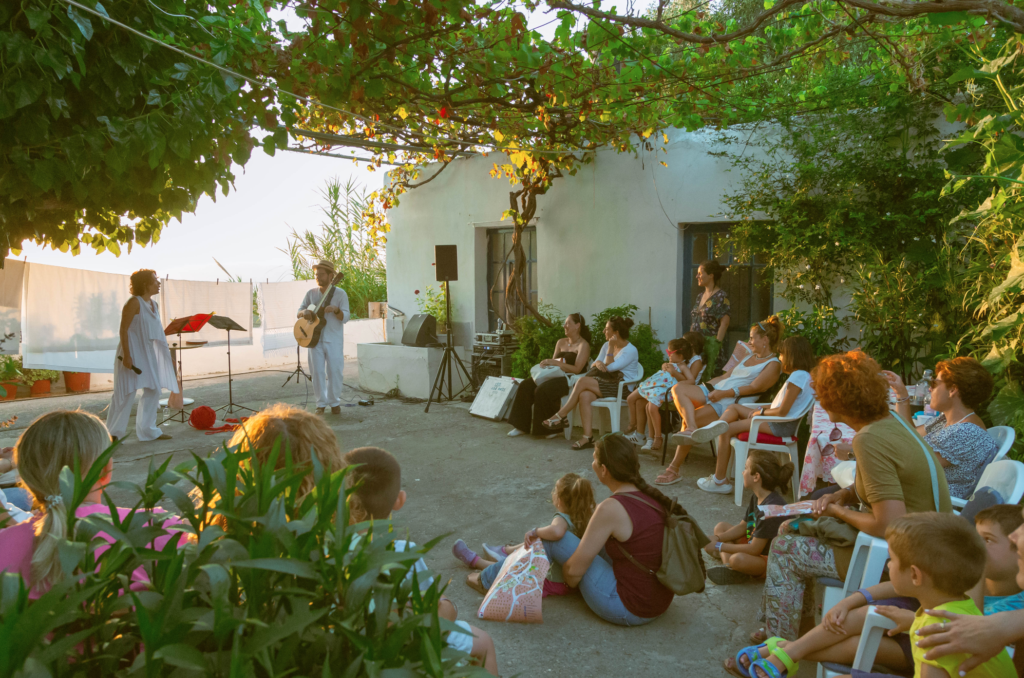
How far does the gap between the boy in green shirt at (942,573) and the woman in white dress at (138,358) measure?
6619 millimetres

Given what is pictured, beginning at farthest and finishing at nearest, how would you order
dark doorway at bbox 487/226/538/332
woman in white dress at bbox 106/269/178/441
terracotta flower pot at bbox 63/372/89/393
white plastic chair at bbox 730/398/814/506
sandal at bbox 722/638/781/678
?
terracotta flower pot at bbox 63/372/89/393, dark doorway at bbox 487/226/538/332, woman in white dress at bbox 106/269/178/441, white plastic chair at bbox 730/398/814/506, sandal at bbox 722/638/781/678

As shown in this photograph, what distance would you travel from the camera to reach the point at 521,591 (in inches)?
131

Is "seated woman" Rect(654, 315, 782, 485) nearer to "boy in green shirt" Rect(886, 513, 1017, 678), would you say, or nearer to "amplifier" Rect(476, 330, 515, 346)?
"amplifier" Rect(476, 330, 515, 346)

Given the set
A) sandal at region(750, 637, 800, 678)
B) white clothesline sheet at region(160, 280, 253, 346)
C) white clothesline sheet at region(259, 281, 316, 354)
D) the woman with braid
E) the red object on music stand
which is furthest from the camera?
white clothesline sheet at region(259, 281, 316, 354)

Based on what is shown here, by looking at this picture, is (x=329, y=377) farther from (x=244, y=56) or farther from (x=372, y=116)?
(x=244, y=56)

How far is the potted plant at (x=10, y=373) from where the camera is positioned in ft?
30.4

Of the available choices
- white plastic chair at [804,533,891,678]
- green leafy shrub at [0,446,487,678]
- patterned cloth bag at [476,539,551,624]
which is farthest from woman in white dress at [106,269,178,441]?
green leafy shrub at [0,446,487,678]

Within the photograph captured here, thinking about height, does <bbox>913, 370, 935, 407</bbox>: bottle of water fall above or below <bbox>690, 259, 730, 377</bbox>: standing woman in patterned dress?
below

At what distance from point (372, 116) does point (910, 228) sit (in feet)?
16.0

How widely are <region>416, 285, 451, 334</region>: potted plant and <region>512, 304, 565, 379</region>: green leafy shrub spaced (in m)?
1.73

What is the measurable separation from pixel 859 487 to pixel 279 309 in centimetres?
1095

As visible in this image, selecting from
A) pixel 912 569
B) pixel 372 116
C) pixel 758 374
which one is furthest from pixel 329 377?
pixel 912 569

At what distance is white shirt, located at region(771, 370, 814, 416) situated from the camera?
5.04m

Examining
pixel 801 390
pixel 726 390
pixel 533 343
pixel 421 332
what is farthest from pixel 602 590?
pixel 421 332
